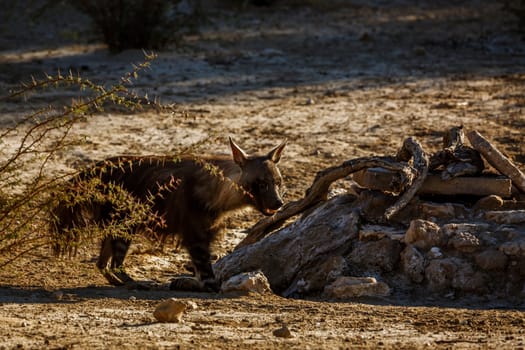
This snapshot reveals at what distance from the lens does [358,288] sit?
260 inches

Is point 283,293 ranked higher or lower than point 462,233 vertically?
lower

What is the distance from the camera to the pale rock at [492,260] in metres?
6.61

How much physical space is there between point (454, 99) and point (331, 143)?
279 cm

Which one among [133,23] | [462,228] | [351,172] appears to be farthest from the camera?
[133,23]

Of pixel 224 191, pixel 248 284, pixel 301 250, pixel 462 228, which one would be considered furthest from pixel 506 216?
pixel 224 191

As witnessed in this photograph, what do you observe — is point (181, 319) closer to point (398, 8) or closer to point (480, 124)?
point (480, 124)

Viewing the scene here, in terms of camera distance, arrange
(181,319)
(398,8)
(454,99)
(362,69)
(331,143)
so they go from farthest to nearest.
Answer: (398,8)
(362,69)
(454,99)
(331,143)
(181,319)

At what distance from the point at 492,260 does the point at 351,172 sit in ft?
4.25

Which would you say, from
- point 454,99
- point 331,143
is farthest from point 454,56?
point 331,143

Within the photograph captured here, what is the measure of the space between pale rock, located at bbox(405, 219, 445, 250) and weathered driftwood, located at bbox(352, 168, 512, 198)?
0.40 m

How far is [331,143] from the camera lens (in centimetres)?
1101

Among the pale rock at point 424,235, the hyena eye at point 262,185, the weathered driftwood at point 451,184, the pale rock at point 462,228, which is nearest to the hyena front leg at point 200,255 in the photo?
the hyena eye at point 262,185

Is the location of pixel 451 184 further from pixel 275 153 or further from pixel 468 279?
pixel 275 153

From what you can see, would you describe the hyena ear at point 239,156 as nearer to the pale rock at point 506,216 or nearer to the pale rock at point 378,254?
the pale rock at point 378,254
